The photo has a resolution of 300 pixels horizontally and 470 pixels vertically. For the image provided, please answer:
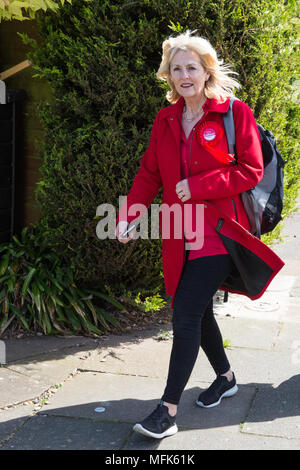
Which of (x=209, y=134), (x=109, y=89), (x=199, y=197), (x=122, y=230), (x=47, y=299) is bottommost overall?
(x=47, y=299)

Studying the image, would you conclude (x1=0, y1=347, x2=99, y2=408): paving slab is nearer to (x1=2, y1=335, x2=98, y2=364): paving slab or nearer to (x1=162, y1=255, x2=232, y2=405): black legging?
(x1=2, y1=335, x2=98, y2=364): paving slab

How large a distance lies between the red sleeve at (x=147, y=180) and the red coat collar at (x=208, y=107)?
0.30 ft

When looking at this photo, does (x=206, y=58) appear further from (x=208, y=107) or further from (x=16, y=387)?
(x=16, y=387)

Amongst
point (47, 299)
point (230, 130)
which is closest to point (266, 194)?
point (230, 130)

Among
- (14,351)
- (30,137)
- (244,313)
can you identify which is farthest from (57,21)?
(244,313)

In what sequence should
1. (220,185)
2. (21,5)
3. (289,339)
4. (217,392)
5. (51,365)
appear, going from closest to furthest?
(220,185) → (217,392) → (21,5) → (51,365) → (289,339)

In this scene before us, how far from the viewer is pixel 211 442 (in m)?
3.28

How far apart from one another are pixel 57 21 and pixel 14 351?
88.3 inches

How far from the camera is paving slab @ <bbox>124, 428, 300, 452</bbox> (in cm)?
323

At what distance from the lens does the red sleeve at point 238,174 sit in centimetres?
321

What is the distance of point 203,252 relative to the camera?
3.32 metres

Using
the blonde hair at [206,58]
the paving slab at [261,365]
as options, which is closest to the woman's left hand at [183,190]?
the blonde hair at [206,58]

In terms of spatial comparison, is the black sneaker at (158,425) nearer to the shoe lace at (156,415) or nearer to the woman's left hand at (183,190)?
the shoe lace at (156,415)

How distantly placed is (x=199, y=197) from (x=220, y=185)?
0.38 feet
